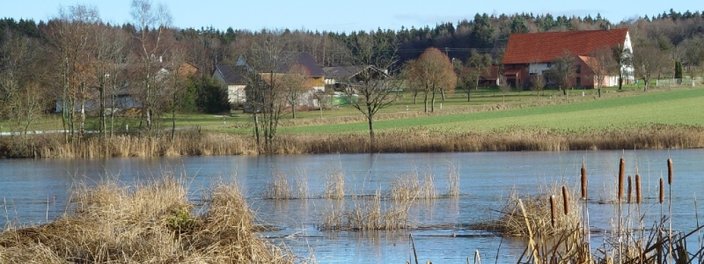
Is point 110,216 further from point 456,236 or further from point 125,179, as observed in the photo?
point 125,179

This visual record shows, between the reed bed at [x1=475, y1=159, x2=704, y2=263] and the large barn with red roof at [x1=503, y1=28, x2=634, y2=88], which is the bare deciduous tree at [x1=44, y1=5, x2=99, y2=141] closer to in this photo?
the reed bed at [x1=475, y1=159, x2=704, y2=263]

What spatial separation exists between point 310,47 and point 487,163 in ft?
356

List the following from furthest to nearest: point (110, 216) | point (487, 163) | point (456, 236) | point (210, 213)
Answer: point (487, 163)
point (456, 236)
point (210, 213)
point (110, 216)

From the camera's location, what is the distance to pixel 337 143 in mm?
44812

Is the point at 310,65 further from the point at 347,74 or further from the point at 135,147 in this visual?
the point at 135,147

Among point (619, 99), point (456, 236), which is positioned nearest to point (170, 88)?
point (619, 99)

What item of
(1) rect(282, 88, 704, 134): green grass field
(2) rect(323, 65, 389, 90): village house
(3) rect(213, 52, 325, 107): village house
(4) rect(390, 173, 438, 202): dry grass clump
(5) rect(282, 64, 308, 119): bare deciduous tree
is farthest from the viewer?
(3) rect(213, 52, 325, 107): village house

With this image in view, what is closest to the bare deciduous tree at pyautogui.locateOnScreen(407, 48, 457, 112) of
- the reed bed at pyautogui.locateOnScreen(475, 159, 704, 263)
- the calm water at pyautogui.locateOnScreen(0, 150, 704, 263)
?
the calm water at pyautogui.locateOnScreen(0, 150, 704, 263)

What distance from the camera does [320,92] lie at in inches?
2857

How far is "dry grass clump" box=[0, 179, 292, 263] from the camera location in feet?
42.0

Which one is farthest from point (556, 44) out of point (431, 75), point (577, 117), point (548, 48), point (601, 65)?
point (577, 117)

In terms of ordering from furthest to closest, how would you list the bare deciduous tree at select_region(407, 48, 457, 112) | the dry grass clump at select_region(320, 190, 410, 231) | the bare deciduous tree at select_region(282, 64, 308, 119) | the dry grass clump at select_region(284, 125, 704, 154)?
the bare deciduous tree at select_region(407, 48, 457, 112), the bare deciduous tree at select_region(282, 64, 308, 119), the dry grass clump at select_region(284, 125, 704, 154), the dry grass clump at select_region(320, 190, 410, 231)

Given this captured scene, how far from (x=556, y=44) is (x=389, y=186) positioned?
7527cm

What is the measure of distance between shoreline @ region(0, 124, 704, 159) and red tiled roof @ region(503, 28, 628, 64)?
2031 inches
